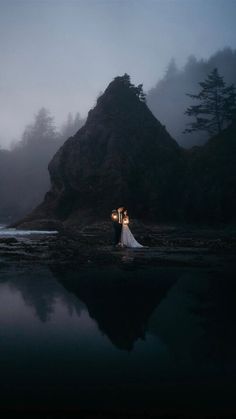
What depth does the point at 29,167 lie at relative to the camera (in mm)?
146500

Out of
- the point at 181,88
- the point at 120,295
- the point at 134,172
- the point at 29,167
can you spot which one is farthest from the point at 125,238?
the point at 29,167

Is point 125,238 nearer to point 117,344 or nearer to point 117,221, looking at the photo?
point 117,221

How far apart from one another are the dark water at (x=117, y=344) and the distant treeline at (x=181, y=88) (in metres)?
87.5

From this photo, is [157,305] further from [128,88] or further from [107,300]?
[128,88]

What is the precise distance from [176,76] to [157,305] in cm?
12558

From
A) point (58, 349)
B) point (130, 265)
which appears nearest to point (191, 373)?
point (58, 349)

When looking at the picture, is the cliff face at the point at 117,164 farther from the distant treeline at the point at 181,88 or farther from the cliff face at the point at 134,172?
the distant treeline at the point at 181,88

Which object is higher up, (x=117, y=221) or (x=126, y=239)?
Result: (x=117, y=221)

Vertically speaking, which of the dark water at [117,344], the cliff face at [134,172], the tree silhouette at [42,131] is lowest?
the dark water at [117,344]

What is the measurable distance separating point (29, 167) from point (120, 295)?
14326 cm

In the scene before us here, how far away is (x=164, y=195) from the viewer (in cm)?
4522

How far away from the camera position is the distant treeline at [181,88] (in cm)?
10179

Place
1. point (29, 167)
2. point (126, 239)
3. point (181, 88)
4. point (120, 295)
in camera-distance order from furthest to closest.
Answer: point (29, 167) → point (181, 88) → point (126, 239) → point (120, 295)

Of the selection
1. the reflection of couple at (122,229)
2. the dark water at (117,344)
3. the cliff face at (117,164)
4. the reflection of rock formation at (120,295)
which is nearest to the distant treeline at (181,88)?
the cliff face at (117,164)
